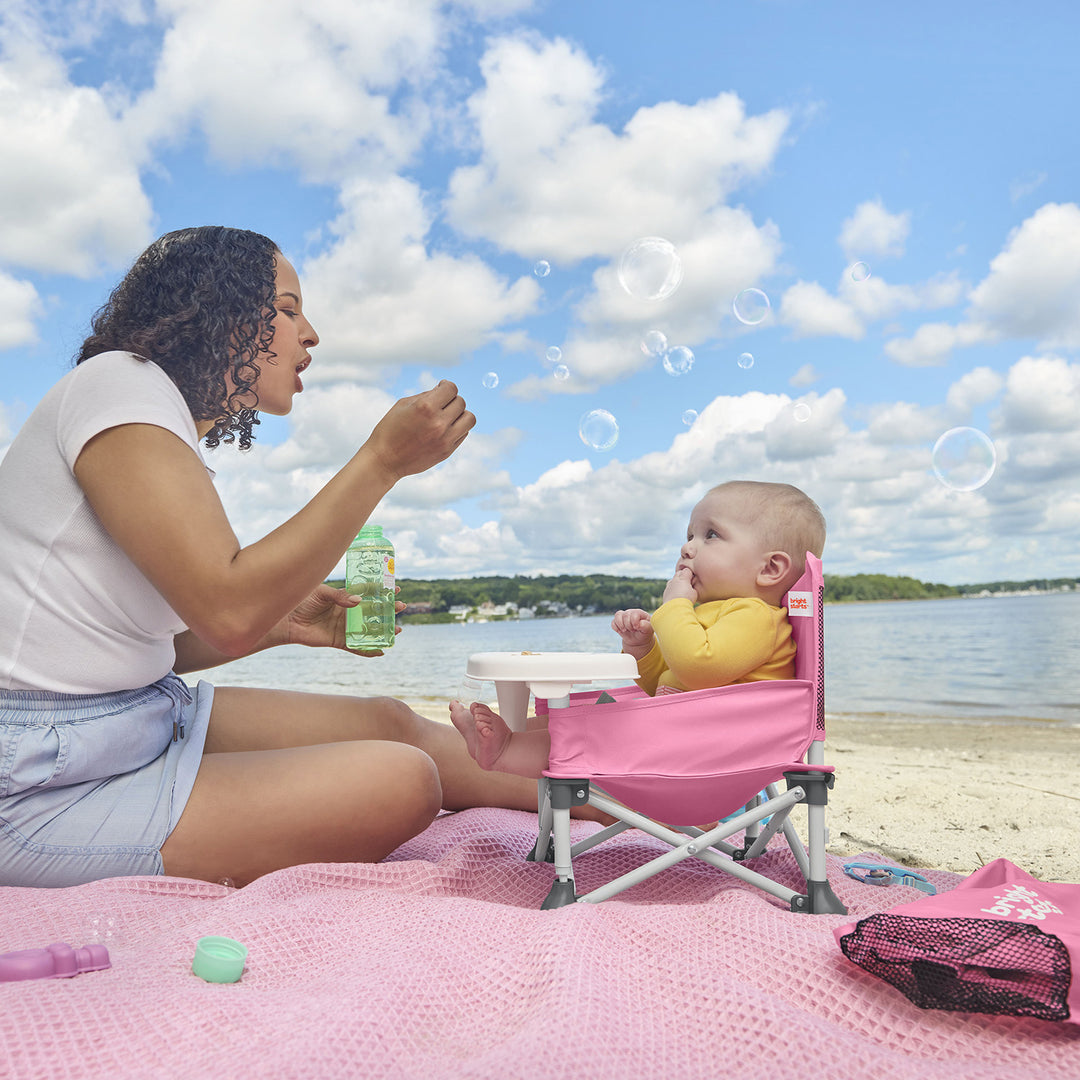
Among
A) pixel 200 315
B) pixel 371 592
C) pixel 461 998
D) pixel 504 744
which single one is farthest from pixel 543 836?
pixel 200 315

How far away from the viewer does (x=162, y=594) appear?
1.75 meters

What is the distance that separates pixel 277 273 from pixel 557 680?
1249mm

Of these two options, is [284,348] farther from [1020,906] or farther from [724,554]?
[1020,906]

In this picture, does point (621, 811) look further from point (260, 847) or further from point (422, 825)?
point (260, 847)

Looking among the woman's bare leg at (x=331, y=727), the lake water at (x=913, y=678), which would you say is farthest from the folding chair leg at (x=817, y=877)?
the lake water at (x=913, y=678)

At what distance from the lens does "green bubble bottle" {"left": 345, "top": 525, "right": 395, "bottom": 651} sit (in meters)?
2.43

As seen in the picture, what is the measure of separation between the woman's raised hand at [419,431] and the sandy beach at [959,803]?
198 centimetres

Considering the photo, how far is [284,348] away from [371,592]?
710mm

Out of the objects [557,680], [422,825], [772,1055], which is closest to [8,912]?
[422,825]

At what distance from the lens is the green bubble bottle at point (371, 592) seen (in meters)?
2.43

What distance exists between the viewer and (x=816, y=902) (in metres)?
1.94

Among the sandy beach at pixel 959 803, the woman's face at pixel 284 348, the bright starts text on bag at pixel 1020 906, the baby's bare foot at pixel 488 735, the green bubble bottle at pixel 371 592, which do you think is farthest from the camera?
the sandy beach at pixel 959 803

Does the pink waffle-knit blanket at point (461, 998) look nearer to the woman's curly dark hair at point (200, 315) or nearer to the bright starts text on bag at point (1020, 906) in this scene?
the bright starts text on bag at point (1020, 906)

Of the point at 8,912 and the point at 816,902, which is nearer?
the point at 8,912
